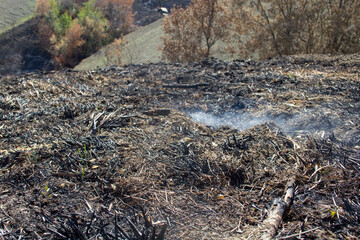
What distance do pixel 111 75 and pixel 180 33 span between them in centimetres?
732

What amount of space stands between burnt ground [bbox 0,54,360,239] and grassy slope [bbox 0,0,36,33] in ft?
105

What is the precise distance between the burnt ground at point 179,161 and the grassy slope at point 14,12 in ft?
105

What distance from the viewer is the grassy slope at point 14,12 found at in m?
32.6

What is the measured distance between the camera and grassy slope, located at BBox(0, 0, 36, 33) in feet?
107

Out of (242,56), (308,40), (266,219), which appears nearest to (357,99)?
(266,219)

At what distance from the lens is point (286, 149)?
11.2 ft

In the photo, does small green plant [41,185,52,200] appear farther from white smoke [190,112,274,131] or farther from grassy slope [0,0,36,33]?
grassy slope [0,0,36,33]

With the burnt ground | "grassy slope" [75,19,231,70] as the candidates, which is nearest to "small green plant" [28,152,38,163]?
the burnt ground

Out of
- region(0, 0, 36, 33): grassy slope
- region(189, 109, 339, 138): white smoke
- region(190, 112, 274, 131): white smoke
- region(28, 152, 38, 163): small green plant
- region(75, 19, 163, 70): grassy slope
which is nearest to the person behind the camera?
region(28, 152, 38, 163): small green plant

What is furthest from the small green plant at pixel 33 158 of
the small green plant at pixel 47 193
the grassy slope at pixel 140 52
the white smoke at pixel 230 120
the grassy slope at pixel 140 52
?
the grassy slope at pixel 140 52

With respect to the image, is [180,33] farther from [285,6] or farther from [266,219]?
[266,219]

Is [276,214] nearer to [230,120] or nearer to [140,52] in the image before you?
[230,120]

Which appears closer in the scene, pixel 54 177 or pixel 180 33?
pixel 54 177

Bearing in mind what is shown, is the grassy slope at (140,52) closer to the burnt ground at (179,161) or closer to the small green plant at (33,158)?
the burnt ground at (179,161)
